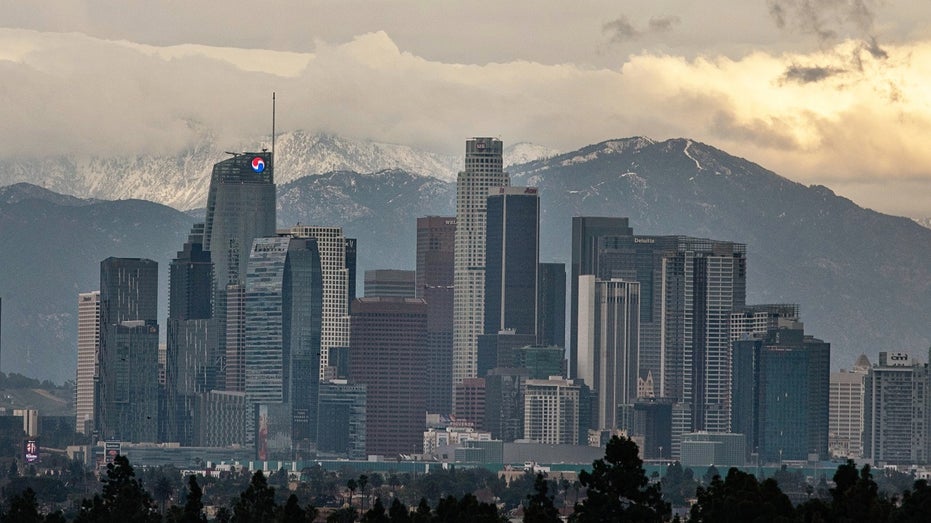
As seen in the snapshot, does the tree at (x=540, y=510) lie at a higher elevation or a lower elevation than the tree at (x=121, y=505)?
higher

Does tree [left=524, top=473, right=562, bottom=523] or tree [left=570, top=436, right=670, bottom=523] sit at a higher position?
tree [left=570, top=436, right=670, bottom=523]

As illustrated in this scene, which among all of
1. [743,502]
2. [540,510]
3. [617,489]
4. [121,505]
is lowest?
[121,505]

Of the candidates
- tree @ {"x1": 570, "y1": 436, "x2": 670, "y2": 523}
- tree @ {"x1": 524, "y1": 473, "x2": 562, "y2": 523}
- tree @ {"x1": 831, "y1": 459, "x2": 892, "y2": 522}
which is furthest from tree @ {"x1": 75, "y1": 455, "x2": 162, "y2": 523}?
tree @ {"x1": 831, "y1": 459, "x2": 892, "y2": 522}

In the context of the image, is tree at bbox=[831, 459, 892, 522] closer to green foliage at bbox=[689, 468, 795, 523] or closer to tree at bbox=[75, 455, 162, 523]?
green foliage at bbox=[689, 468, 795, 523]

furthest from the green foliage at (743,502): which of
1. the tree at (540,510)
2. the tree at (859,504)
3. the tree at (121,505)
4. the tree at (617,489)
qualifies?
the tree at (121,505)

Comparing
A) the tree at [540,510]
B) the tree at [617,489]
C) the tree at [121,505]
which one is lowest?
the tree at [121,505]

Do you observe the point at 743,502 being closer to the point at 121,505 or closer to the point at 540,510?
the point at 540,510

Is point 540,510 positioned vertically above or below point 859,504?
below

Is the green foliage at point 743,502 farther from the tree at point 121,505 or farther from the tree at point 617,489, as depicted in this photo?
the tree at point 121,505

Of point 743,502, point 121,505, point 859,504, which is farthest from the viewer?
point 121,505

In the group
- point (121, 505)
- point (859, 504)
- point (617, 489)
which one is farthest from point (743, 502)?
point (121, 505)
